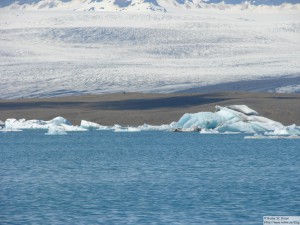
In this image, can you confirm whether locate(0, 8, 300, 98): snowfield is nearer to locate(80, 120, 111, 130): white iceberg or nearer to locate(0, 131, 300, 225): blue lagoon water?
locate(80, 120, 111, 130): white iceberg

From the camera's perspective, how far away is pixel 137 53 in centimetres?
11825

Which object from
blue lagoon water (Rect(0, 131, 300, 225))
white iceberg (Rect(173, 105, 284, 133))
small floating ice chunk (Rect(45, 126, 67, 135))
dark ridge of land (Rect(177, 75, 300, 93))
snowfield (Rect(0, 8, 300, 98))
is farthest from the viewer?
snowfield (Rect(0, 8, 300, 98))

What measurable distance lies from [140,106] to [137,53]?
119 feet

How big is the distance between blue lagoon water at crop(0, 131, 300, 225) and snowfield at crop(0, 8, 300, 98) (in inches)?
2121

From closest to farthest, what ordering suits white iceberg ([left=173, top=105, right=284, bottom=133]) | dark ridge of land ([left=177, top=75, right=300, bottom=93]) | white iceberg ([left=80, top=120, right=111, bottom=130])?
white iceberg ([left=173, top=105, right=284, bottom=133]), white iceberg ([left=80, top=120, right=111, bottom=130]), dark ridge of land ([left=177, top=75, right=300, bottom=93])

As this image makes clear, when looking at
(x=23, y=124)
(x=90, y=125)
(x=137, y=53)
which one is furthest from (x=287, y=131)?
(x=137, y=53)

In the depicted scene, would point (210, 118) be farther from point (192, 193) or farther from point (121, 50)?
point (121, 50)

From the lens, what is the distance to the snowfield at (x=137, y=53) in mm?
98125

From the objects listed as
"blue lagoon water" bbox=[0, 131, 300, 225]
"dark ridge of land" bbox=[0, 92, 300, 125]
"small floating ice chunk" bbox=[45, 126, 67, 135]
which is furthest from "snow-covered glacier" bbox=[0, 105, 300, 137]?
"blue lagoon water" bbox=[0, 131, 300, 225]

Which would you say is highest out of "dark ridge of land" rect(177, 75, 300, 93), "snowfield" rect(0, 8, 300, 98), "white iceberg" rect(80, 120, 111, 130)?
"snowfield" rect(0, 8, 300, 98)

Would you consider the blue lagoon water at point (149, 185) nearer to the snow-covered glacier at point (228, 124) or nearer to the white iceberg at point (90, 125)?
the snow-covered glacier at point (228, 124)

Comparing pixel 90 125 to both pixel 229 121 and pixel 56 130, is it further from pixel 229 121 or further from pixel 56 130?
pixel 229 121

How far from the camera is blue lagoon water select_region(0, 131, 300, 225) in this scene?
68.0 ft

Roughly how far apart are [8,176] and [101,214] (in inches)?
356
